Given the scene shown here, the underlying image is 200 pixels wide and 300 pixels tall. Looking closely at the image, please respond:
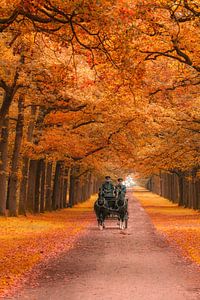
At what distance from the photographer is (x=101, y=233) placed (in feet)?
80.0

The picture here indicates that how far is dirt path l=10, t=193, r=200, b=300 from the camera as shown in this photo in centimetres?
1015

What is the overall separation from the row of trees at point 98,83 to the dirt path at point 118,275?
4231mm

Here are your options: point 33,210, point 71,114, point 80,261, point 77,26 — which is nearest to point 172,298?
point 80,261

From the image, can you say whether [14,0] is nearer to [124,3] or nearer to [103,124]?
[124,3]

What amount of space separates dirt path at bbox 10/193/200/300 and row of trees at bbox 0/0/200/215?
4231 millimetres

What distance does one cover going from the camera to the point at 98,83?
28.6 m

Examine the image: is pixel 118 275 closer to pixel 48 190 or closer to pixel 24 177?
pixel 24 177

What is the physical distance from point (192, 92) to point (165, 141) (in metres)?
4.74

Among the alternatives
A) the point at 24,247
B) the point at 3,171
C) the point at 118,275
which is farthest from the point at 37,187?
the point at 118,275

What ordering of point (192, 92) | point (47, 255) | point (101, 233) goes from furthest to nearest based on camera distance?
point (192, 92) → point (101, 233) → point (47, 255)

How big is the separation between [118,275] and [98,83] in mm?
17280

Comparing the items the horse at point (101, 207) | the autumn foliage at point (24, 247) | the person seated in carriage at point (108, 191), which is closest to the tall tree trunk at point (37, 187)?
the autumn foliage at point (24, 247)

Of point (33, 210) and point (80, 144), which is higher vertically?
point (80, 144)

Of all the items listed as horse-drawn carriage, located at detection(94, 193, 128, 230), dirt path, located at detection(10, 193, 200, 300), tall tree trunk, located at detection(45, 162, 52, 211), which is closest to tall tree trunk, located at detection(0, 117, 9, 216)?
horse-drawn carriage, located at detection(94, 193, 128, 230)
